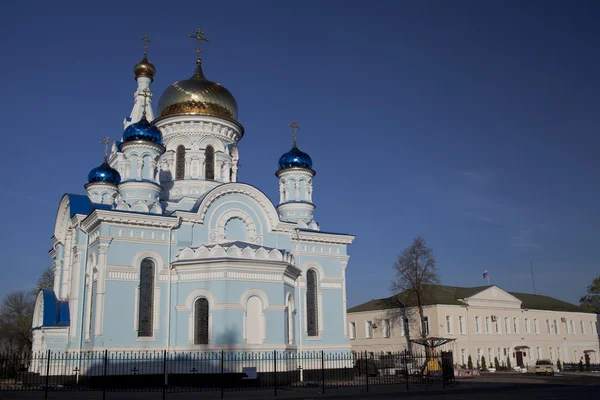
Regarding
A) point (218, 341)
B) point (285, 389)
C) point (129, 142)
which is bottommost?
point (285, 389)

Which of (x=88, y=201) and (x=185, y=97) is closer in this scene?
(x=88, y=201)

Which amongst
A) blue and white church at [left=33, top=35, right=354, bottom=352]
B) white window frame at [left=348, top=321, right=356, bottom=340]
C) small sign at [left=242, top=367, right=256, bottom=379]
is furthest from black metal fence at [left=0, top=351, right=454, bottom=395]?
white window frame at [left=348, top=321, right=356, bottom=340]

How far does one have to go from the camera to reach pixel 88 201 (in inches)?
939

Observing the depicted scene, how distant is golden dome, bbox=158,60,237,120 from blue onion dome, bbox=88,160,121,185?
340cm

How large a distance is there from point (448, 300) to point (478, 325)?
8.78 ft

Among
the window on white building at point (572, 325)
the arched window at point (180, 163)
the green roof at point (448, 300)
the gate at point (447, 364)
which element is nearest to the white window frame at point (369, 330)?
the green roof at point (448, 300)

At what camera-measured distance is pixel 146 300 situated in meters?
20.1

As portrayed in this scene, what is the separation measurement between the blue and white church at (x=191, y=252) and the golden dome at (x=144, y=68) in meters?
2.74

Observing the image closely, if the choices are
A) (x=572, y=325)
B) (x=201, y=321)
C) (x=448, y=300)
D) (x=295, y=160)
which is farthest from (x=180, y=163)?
(x=572, y=325)

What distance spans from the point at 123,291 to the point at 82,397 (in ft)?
16.0

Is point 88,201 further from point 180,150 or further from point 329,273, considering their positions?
point 329,273

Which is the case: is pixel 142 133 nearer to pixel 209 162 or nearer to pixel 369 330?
pixel 209 162

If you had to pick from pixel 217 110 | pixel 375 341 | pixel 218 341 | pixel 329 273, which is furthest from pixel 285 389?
pixel 375 341

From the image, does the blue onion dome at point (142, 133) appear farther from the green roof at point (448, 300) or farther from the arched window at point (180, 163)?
the green roof at point (448, 300)
